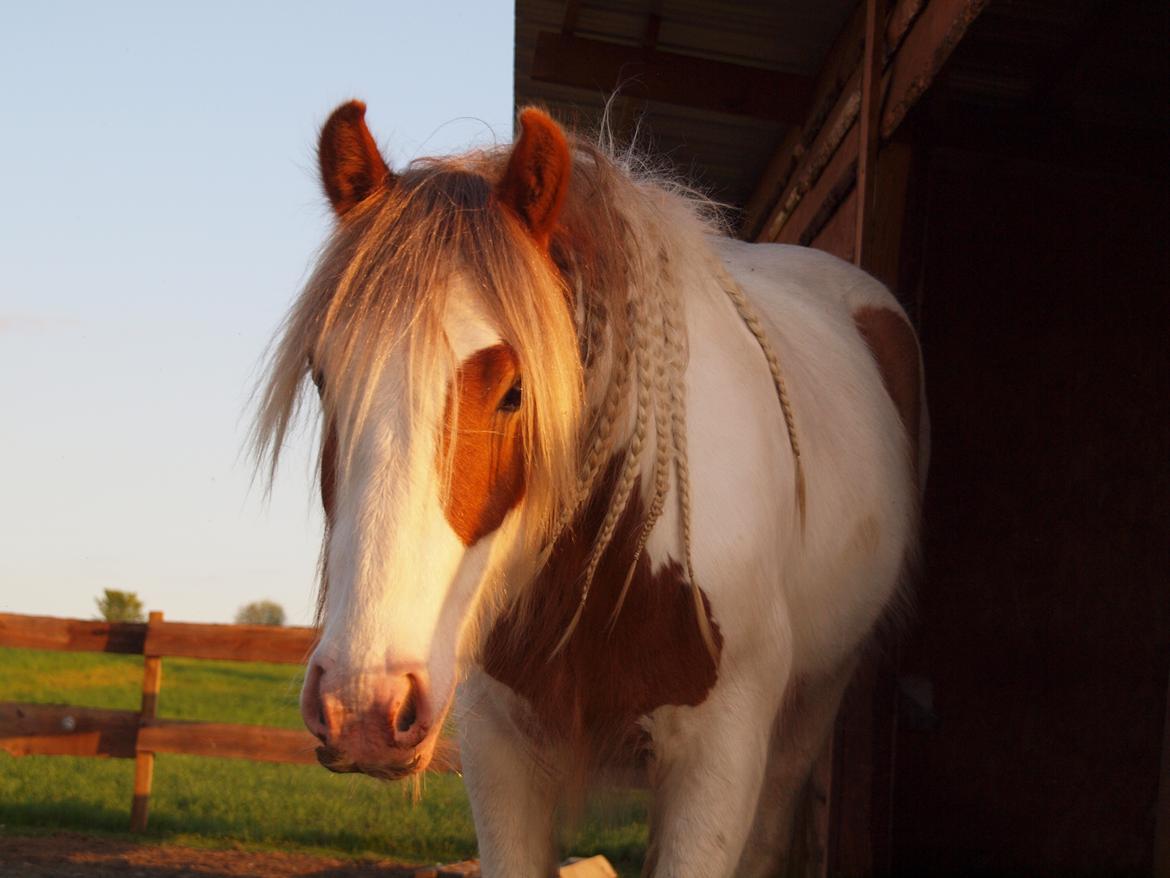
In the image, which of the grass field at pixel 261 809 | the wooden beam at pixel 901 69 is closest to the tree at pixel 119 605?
the grass field at pixel 261 809

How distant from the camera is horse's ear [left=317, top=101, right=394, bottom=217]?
7.82 feet

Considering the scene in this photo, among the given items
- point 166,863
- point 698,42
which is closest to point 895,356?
point 698,42

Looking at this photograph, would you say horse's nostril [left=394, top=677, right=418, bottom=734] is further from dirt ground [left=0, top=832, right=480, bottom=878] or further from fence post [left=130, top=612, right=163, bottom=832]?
fence post [left=130, top=612, right=163, bottom=832]

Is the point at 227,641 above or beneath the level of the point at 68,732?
above

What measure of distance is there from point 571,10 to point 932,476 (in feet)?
8.45

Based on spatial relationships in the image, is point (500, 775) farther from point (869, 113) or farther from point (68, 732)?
point (68, 732)

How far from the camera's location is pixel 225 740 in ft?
23.4

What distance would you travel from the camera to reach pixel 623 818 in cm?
319

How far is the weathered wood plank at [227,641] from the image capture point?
724 centimetres

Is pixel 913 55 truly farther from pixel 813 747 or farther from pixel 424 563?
pixel 424 563

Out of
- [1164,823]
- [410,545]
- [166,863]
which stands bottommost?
[166,863]

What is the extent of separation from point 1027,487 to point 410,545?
3456 millimetres

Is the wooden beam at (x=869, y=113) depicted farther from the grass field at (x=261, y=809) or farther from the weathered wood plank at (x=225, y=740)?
the weathered wood plank at (x=225, y=740)

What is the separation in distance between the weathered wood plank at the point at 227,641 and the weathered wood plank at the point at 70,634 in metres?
0.16
